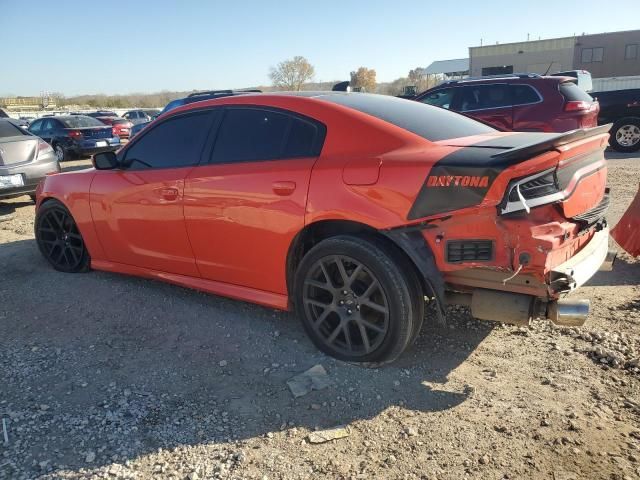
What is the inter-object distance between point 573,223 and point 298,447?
185 centimetres

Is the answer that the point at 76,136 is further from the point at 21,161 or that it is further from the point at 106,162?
the point at 106,162

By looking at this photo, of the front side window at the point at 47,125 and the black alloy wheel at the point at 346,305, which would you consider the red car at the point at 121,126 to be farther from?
the black alloy wheel at the point at 346,305

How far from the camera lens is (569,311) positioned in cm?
271

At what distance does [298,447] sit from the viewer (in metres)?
2.49

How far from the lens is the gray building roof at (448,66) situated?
60875 mm

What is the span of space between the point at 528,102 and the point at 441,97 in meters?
1.60

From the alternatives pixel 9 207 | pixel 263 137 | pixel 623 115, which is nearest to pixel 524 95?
pixel 623 115

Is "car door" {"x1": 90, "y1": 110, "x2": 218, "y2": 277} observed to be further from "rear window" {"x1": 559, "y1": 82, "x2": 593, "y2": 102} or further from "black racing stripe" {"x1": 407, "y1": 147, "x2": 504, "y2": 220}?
"rear window" {"x1": 559, "y1": 82, "x2": 593, "y2": 102}

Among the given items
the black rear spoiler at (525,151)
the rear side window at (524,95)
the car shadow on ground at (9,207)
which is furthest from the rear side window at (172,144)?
the rear side window at (524,95)

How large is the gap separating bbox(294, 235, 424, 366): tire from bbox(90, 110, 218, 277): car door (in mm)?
1126

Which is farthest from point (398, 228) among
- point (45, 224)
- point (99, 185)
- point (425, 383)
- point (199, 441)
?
point (45, 224)

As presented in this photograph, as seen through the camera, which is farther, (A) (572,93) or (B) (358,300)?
(A) (572,93)

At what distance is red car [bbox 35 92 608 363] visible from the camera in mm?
2619

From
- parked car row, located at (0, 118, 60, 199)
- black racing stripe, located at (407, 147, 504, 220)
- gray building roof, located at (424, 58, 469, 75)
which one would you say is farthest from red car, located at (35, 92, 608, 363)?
gray building roof, located at (424, 58, 469, 75)
